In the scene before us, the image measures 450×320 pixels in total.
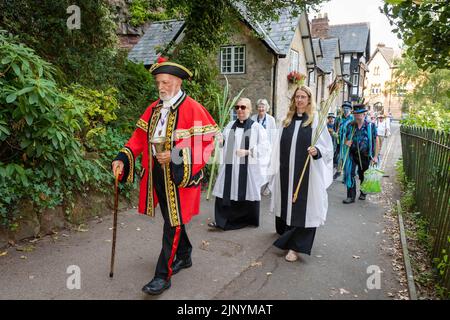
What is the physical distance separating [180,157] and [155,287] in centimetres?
127

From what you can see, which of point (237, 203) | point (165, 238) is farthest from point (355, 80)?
point (165, 238)

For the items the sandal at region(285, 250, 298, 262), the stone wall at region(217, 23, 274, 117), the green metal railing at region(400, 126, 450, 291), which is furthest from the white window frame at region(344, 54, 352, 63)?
the sandal at region(285, 250, 298, 262)

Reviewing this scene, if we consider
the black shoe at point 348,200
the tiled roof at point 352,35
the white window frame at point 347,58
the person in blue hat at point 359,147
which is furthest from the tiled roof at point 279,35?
the white window frame at point 347,58

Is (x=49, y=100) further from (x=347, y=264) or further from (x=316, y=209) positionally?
(x=347, y=264)

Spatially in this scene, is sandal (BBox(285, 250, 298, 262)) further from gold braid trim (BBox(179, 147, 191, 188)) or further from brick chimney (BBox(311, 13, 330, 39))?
brick chimney (BBox(311, 13, 330, 39))

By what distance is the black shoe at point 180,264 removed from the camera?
389 cm

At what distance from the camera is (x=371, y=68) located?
218 feet

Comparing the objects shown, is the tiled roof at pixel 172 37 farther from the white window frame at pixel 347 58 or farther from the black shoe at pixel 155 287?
the white window frame at pixel 347 58

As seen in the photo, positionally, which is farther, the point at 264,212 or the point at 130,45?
the point at 130,45

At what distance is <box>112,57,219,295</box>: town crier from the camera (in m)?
3.39

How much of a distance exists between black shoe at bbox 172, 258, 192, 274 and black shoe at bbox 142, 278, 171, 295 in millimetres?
395

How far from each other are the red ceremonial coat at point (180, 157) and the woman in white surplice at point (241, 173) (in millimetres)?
1991

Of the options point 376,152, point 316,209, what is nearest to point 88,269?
point 316,209
